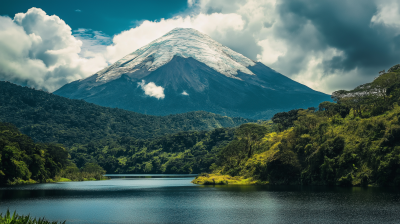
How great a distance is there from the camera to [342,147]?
77625 mm

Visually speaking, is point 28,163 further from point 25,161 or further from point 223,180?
point 223,180

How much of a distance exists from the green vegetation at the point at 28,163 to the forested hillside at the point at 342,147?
44.0m

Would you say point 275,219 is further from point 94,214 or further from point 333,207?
point 94,214

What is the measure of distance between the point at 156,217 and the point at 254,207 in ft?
43.3

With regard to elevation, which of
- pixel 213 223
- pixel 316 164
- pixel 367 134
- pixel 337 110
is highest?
pixel 337 110

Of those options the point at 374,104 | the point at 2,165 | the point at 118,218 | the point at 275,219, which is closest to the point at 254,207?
the point at 275,219

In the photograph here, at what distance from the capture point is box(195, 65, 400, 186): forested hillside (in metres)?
69.9

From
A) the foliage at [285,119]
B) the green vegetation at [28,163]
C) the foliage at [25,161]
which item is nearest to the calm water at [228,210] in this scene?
the foliage at [25,161]

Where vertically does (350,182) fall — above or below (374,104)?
below

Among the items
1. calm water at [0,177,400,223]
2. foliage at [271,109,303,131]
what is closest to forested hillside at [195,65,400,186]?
foliage at [271,109,303,131]

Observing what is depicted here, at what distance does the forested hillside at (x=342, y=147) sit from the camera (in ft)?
229

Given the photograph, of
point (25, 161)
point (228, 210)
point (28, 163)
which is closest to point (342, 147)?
point (228, 210)

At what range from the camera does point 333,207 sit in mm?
44875

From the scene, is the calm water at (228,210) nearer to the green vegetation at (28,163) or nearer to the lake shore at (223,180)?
the green vegetation at (28,163)
